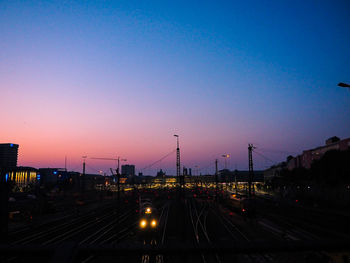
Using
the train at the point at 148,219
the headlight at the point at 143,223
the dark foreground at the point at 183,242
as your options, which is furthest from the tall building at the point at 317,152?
the headlight at the point at 143,223

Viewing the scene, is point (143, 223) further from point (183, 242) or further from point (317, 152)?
point (317, 152)

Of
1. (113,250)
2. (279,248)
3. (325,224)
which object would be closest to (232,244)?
(279,248)

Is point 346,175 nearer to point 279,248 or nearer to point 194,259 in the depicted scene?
point 194,259

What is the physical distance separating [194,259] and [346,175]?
176ft

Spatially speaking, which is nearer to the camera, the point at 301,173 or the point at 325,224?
the point at 325,224

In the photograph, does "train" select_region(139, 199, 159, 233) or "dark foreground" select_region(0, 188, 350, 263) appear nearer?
"dark foreground" select_region(0, 188, 350, 263)

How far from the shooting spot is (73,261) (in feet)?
9.08

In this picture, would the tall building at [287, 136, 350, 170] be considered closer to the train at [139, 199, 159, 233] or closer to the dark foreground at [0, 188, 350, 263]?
the dark foreground at [0, 188, 350, 263]

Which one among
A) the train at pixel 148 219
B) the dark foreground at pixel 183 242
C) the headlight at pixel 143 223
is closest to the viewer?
the dark foreground at pixel 183 242

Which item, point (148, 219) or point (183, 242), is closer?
point (183, 242)

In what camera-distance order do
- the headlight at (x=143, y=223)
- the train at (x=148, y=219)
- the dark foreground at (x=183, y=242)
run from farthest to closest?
the headlight at (x=143, y=223) < the train at (x=148, y=219) < the dark foreground at (x=183, y=242)

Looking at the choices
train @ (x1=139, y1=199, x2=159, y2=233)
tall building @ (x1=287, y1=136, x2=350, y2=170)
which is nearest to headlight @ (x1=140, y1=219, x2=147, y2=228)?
train @ (x1=139, y1=199, x2=159, y2=233)

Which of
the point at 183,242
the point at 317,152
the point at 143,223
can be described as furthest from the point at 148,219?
the point at 317,152

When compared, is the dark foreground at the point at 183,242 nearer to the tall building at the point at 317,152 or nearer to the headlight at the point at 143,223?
the headlight at the point at 143,223
